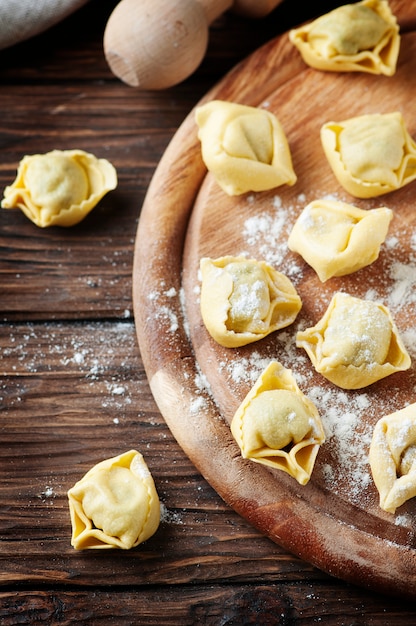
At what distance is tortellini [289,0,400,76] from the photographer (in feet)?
6.04

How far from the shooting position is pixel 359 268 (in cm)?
175

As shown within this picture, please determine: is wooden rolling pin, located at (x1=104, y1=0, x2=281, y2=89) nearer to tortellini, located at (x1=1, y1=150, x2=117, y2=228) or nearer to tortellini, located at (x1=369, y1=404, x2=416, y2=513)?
tortellini, located at (x1=1, y1=150, x2=117, y2=228)

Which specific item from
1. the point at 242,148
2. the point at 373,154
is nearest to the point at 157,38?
the point at 242,148

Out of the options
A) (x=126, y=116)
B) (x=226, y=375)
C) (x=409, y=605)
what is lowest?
(x=409, y=605)

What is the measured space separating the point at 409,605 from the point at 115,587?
622 mm

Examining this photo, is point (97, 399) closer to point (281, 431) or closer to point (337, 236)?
point (281, 431)

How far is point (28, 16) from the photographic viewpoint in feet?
6.54

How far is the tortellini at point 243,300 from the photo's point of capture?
165 cm

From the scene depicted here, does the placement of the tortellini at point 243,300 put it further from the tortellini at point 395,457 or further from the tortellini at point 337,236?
the tortellini at point 395,457

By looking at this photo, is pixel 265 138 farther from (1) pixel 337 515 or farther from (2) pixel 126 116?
(1) pixel 337 515

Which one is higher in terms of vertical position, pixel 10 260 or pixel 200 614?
pixel 10 260

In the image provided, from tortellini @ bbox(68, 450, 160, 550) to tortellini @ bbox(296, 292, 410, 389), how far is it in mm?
452

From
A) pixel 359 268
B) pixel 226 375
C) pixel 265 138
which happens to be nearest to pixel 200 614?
pixel 226 375

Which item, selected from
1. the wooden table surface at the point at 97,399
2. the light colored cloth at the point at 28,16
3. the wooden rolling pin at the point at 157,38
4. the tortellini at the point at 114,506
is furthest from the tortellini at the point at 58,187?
the tortellini at the point at 114,506
